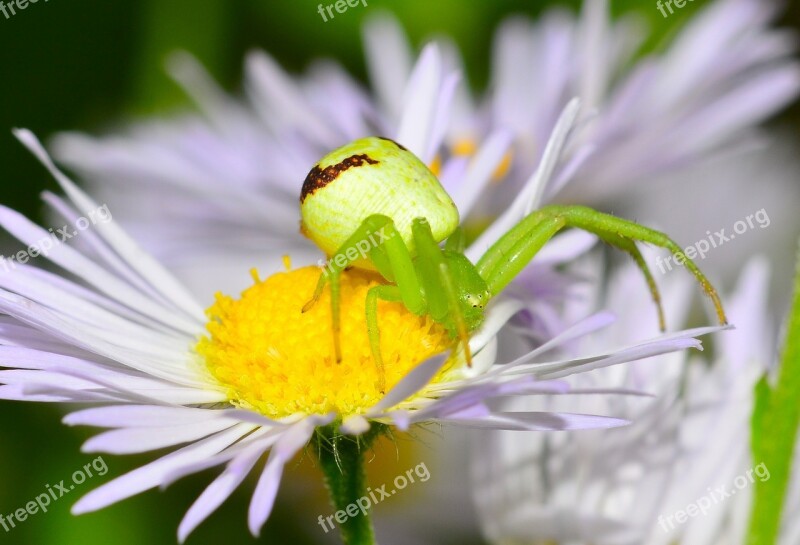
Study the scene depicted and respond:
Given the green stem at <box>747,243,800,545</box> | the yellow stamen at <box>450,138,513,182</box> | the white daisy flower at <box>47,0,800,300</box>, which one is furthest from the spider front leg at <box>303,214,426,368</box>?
the yellow stamen at <box>450,138,513,182</box>

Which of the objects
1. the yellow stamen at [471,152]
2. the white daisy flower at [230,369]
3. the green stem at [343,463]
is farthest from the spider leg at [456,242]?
the yellow stamen at [471,152]

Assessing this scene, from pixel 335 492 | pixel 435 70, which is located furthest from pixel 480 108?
pixel 335 492

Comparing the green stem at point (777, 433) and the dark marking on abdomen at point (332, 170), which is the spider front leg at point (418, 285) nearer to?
the dark marking on abdomen at point (332, 170)

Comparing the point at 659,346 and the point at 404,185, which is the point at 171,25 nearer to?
the point at 404,185

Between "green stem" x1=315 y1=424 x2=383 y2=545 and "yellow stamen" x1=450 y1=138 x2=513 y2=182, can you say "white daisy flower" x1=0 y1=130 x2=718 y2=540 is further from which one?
"yellow stamen" x1=450 y1=138 x2=513 y2=182

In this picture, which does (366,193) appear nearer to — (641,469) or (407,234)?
(407,234)

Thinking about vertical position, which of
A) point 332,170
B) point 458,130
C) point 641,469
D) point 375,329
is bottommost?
point 641,469

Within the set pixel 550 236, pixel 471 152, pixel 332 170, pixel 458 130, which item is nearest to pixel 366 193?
pixel 332 170
